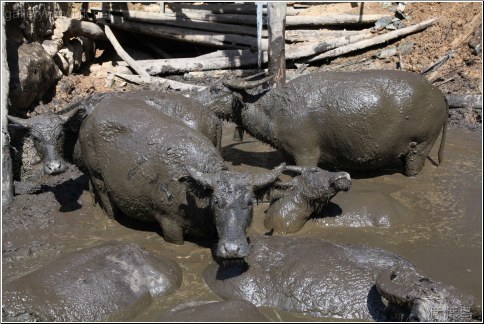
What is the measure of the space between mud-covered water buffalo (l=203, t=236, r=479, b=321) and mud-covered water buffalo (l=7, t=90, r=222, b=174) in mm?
2728

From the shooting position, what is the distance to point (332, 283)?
6129 millimetres

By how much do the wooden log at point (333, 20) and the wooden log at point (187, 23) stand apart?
3.07 ft

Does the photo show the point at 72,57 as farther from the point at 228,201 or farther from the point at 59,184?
the point at 228,201

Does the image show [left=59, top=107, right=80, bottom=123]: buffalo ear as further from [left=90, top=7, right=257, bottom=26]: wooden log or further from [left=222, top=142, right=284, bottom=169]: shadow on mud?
[left=90, top=7, right=257, bottom=26]: wooden log

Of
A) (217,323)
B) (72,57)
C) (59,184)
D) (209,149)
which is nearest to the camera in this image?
(217,323)

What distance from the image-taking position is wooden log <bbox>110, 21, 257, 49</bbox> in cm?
1570

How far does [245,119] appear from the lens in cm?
1008

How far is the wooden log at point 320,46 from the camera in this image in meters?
14.9

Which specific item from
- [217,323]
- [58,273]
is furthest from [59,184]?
[217,323]

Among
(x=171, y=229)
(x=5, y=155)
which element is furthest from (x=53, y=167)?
(x=171, y=229)

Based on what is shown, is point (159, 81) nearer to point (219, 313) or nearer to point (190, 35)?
point (190, 35)

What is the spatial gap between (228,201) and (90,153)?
256 cm

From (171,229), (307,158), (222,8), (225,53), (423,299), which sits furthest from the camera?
(222,8)

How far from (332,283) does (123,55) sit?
10.5 meters
